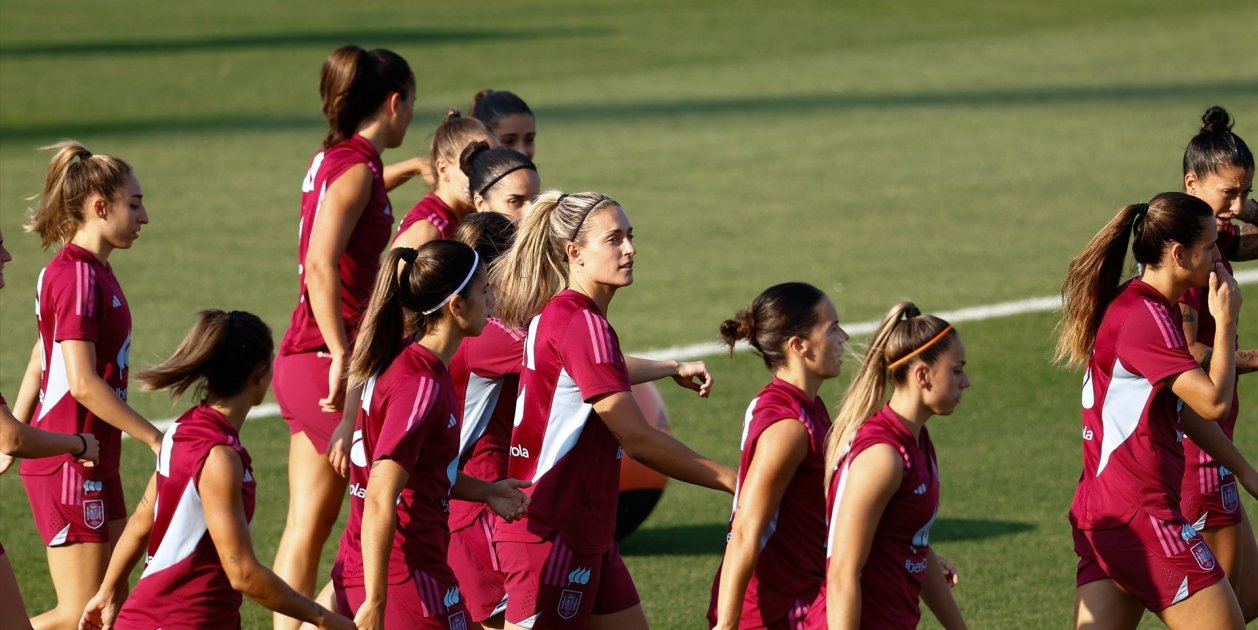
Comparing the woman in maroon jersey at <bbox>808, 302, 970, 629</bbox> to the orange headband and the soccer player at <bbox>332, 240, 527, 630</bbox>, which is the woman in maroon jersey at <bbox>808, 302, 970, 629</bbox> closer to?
the orange headband

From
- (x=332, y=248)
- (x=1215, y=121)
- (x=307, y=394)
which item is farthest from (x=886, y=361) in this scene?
(x=307, y=394)

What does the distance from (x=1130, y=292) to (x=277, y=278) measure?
10.7m

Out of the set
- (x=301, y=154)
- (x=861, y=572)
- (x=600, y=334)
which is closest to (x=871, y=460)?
(x=861, y=572)

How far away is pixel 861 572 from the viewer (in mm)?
5809

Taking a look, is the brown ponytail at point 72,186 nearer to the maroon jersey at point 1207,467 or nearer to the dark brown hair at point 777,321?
the dark brown hair at point 777,321

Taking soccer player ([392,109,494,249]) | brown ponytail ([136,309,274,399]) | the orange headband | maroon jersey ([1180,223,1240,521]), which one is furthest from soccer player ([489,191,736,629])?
maroon jersey ([1180,223,1240,521])

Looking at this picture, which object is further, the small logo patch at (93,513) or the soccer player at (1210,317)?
the soccer player at (1210,317)

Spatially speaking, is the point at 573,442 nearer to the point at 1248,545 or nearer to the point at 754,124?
the point at 1248,545

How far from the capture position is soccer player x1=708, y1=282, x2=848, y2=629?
230 inches

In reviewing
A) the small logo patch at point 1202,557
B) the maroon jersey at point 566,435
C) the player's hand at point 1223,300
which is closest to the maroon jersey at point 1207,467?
the player's hand at point 1223,300

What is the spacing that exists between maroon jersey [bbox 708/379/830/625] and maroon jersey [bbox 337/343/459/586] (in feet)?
3.13

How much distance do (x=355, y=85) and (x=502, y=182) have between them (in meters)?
0.96

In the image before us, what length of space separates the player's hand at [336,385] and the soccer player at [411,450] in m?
1.17

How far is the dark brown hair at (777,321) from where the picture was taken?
19.9ft
